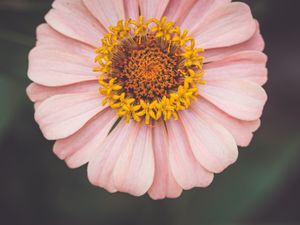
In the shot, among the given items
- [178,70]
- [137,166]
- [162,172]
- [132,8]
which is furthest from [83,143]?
[132,8]

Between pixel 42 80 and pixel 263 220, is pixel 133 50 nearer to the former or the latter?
pixel 42 80

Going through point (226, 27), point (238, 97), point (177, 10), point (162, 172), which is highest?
point (177, 10)

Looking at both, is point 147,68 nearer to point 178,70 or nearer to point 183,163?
point 178,70

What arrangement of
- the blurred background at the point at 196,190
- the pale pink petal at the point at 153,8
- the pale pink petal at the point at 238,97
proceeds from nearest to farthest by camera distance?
1. the pale pink petal at the point at 238,97
2. the pale pink petal at the point at 153,8
3. the blurred background at the point at 196,190

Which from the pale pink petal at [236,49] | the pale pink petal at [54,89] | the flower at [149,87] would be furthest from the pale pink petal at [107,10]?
the pale pink petal at [236,49]

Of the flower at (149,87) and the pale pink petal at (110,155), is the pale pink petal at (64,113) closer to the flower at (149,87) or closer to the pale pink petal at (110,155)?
the flower at (149,87)

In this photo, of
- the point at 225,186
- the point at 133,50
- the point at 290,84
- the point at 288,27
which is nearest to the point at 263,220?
the point at 225,186
